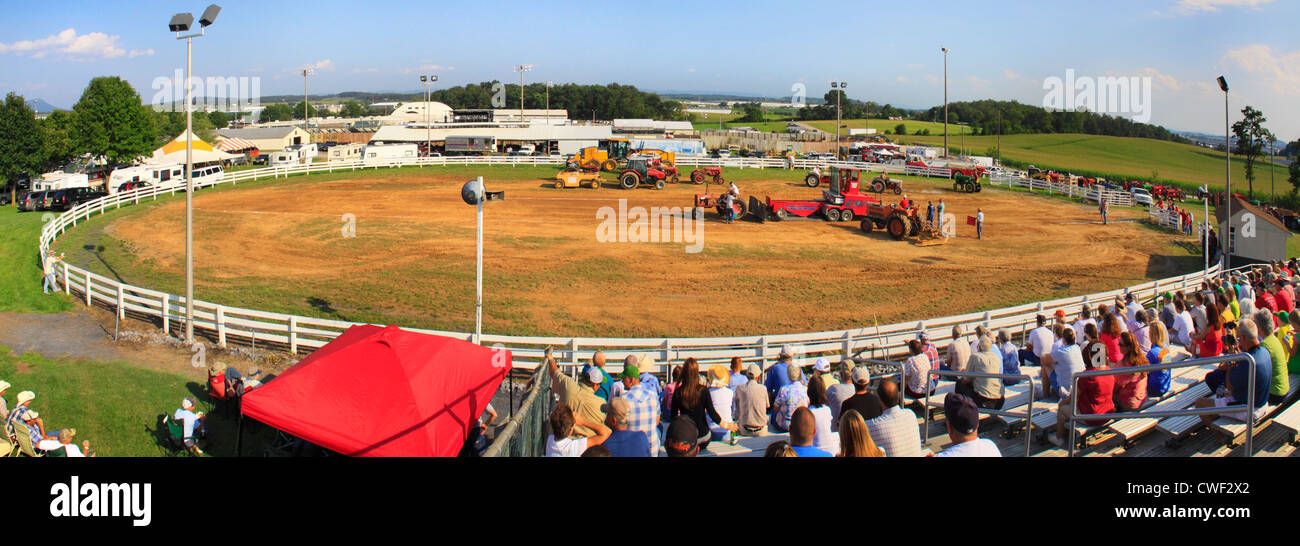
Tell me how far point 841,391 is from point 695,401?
4.94ft

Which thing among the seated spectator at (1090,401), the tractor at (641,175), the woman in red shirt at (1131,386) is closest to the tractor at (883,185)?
the tractor at (641,175)

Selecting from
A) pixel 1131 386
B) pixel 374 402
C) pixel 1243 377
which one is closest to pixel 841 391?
pixel 1131 386

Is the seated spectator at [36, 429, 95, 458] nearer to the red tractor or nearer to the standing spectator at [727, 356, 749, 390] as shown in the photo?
the standing spectator at [727, 356, 749, 390]

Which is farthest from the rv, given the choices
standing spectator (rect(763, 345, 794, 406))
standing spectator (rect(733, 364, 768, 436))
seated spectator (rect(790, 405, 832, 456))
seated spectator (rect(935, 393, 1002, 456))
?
seated spectator (rect(935, 393, 1002, 456))

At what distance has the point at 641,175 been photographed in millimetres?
39844

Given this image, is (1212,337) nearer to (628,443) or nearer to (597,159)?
(628,443)

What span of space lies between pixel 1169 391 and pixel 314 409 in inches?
358

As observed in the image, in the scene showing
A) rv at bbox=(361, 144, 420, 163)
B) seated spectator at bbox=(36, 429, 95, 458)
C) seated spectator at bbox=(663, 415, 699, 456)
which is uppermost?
rv at bbox=(361, 144, 420, 163)

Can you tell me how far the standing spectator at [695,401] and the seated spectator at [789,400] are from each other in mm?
599

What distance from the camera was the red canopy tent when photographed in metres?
7.95

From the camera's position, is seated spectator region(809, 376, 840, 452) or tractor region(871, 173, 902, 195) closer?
seated spectator region(809, 376, 840, 452)

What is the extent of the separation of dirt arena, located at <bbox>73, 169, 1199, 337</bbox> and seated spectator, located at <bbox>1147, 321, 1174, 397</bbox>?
26.0 ft

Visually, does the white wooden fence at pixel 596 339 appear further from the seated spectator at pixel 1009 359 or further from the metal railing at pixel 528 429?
the metal railing at pixel 528 429
